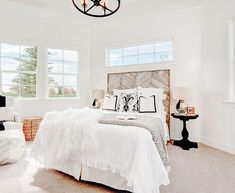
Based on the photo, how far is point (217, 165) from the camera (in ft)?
10.3

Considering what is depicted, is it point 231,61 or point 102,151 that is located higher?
point 231,61

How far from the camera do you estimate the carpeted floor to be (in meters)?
2.35

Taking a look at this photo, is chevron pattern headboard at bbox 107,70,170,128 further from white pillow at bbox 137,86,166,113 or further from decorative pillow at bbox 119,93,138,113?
decorative pillow at bbox 119,93,138,113

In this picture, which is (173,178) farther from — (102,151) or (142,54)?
(142,54)

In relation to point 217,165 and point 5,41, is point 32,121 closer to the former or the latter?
point 5,41

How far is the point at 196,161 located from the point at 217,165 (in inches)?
12.2

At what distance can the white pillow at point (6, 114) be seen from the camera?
14.1ft

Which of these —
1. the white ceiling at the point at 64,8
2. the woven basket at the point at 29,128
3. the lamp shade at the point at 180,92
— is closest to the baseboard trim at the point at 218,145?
the lamp shade at the point at 180,92

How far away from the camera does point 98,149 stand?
2.42 meters

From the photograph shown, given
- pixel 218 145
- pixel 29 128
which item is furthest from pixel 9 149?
pixel 218 145

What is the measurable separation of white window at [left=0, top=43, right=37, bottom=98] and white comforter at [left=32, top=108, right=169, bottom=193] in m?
2.56

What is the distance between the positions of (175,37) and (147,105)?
5.98 feet

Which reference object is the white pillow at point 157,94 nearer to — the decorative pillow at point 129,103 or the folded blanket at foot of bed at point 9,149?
the decorative pillow at point 129,103

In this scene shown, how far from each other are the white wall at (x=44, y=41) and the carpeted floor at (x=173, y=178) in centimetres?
216
